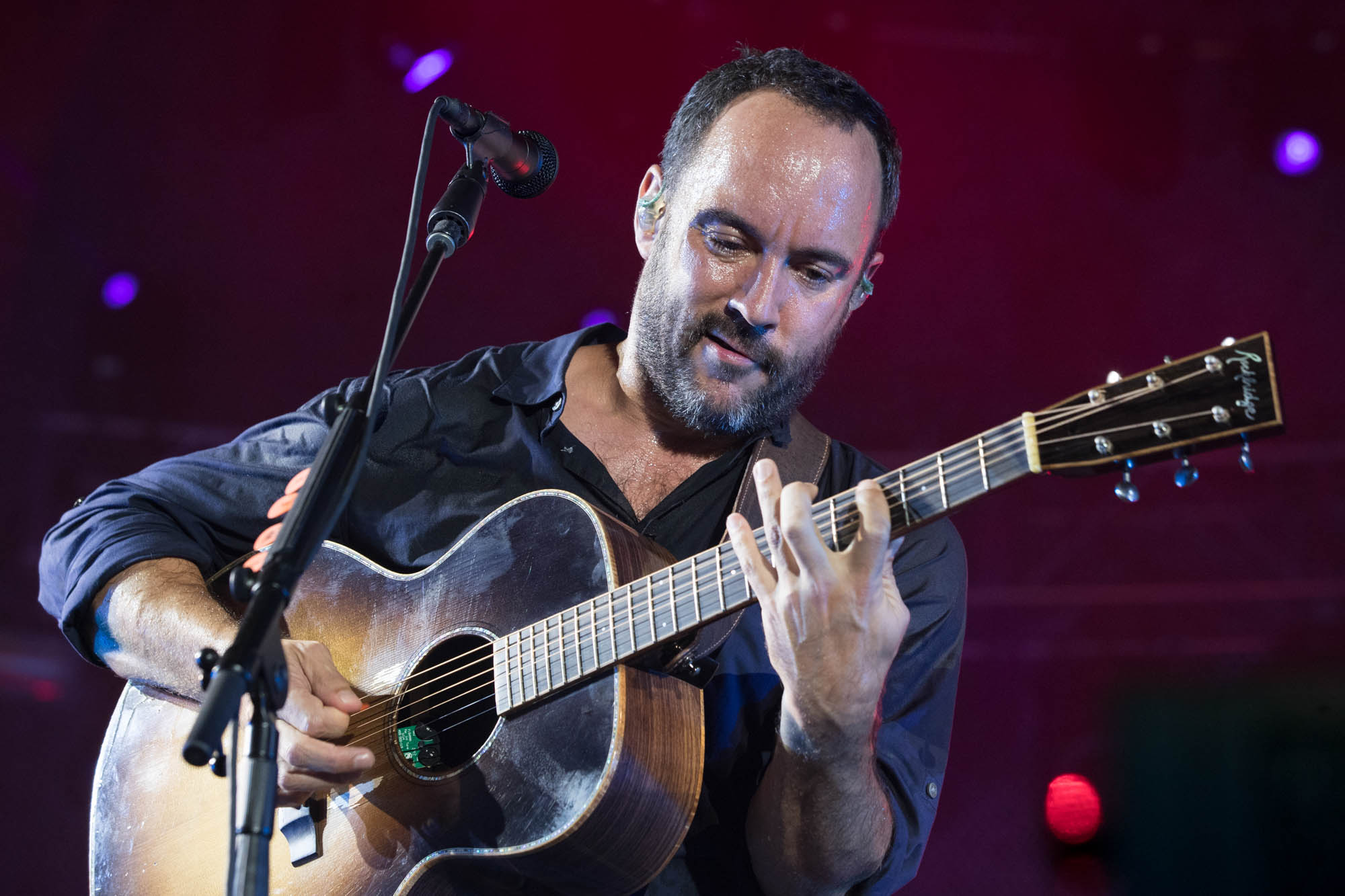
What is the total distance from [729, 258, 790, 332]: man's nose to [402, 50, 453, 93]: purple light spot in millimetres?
2973

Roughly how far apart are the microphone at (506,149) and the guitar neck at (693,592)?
0.92 metres

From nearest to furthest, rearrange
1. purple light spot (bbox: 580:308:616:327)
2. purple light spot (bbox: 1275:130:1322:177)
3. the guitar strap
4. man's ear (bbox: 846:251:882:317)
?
the guitar strap
man's ear (bbox: 846:251:882:317)
purple light spot (bbox: 1275:130:1322:177)
purple light spot (bbox: 580:308:616:327)

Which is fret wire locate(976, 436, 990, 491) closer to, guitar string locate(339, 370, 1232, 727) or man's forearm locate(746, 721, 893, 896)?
guitar string locate(339, 370, 1232, 727)

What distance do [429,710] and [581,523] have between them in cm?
53

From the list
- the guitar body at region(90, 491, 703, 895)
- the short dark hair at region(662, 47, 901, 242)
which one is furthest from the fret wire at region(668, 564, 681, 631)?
the short dark hair at region(662, 47, 901, 242)

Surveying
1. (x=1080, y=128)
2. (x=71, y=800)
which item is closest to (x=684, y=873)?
(x=71, y=800)

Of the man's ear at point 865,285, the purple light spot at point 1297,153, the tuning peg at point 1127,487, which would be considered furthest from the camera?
the purple light spot at point 1297,153

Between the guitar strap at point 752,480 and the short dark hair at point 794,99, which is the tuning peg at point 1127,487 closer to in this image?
the guitar strap at point 752,480

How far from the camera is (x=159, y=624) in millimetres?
2498

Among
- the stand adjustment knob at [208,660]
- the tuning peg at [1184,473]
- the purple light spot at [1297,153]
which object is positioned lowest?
the stand adjustment knob at [208,660]

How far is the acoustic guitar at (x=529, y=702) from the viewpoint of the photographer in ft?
5.99

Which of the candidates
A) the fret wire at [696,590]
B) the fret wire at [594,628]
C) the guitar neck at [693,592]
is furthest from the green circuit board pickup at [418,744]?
the fret wire at [696,590]

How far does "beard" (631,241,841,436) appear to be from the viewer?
2.77m

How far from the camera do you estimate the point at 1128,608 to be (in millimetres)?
4883
